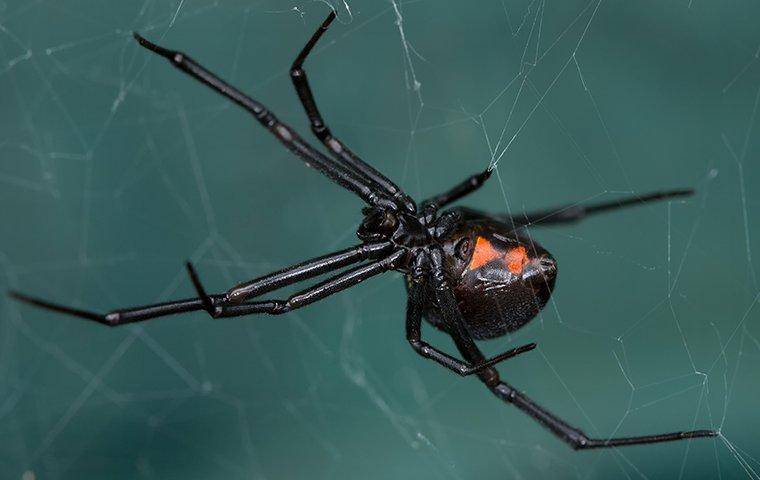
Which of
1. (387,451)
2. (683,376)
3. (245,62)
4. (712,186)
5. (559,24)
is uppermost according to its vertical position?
(245,62)

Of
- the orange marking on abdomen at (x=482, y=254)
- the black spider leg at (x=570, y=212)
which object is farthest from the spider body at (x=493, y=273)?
the black spider leg at (x=570, y=212)

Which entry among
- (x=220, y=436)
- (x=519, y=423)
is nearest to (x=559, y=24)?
(x=519, y=423)

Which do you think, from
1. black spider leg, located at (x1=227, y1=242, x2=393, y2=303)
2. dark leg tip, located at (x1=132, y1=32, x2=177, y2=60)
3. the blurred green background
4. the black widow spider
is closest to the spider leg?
the black widow spider

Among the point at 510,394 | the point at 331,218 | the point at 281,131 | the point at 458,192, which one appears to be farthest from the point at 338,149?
the point at 331,218

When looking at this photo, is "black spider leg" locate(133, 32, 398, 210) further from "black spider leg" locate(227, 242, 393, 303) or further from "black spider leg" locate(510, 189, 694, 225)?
"black spider leg" locate(510, 189, 694, 225)

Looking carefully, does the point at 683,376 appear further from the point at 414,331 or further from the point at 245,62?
the point at 245,62

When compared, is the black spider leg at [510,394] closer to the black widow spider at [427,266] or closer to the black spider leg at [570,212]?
the black widow spider at [427,266]

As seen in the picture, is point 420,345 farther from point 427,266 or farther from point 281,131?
point 281,131
